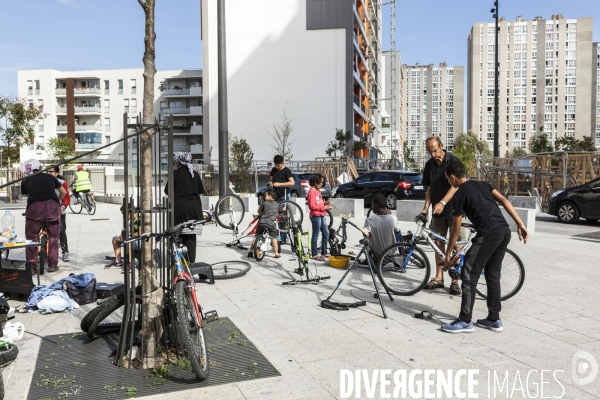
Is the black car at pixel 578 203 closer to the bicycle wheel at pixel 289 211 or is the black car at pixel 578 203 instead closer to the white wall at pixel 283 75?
the bicycle wheel at pixel 289 211

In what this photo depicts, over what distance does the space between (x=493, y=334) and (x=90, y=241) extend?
968cm

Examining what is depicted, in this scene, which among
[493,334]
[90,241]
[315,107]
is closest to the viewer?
[493,334]

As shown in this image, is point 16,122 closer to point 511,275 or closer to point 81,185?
point 81,185

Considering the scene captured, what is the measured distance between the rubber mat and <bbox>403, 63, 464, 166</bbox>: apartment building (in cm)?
17579

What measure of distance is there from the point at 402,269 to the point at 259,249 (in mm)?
3124

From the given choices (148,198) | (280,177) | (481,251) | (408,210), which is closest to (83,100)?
(408,210)

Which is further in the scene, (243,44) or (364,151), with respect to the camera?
(364,151)

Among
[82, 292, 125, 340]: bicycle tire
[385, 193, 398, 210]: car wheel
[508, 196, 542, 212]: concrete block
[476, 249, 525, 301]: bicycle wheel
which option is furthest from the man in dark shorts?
[385, 193, 398, 210]: car wheel

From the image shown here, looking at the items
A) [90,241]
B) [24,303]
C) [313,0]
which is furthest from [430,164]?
[313,0]

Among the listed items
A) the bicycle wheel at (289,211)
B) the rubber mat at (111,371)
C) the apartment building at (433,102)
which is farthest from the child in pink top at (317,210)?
the apartment building at (433,102)

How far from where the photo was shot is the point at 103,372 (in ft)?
14.7

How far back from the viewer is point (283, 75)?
4959cm

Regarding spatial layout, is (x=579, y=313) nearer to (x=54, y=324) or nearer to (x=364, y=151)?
(x=54, y=324)

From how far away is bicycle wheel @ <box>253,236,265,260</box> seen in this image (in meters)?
9.56
